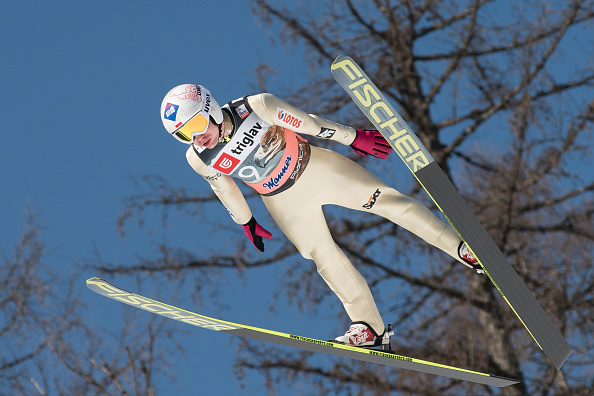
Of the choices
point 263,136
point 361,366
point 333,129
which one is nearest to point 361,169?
point 333,129

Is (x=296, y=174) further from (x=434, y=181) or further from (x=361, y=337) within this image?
(x=361, y=337)

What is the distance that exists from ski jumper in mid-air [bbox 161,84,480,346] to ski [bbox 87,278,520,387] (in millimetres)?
99

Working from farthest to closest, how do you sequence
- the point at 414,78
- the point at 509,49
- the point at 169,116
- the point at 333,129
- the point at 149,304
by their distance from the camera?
the point at 414,78, the point at 509,49, the point at 149,304, the point at 333,129, the point at 169,116

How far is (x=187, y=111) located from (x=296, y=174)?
758 millimetres

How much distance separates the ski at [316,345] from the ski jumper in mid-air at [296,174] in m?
0.10

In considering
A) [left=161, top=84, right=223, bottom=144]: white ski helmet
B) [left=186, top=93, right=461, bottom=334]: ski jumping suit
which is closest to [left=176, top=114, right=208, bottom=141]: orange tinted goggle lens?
[left=161, top=84, right=223, bottom=144]: white ski helmet

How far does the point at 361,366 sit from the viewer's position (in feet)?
27.0

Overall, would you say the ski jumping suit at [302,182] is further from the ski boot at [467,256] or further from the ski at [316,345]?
the ski at [316,345]

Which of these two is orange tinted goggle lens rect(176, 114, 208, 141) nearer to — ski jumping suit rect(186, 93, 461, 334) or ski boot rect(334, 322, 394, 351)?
ski jumping suit rect(186, 93, 461, 334)

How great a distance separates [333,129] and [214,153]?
69cm

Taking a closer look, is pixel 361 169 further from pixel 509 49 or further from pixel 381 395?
pixel 509 49

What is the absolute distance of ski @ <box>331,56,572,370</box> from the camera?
4.13m

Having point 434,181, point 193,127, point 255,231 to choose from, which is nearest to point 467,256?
point 434,181

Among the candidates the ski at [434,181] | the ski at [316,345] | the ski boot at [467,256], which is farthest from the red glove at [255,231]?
the ski boot at [467,256]
